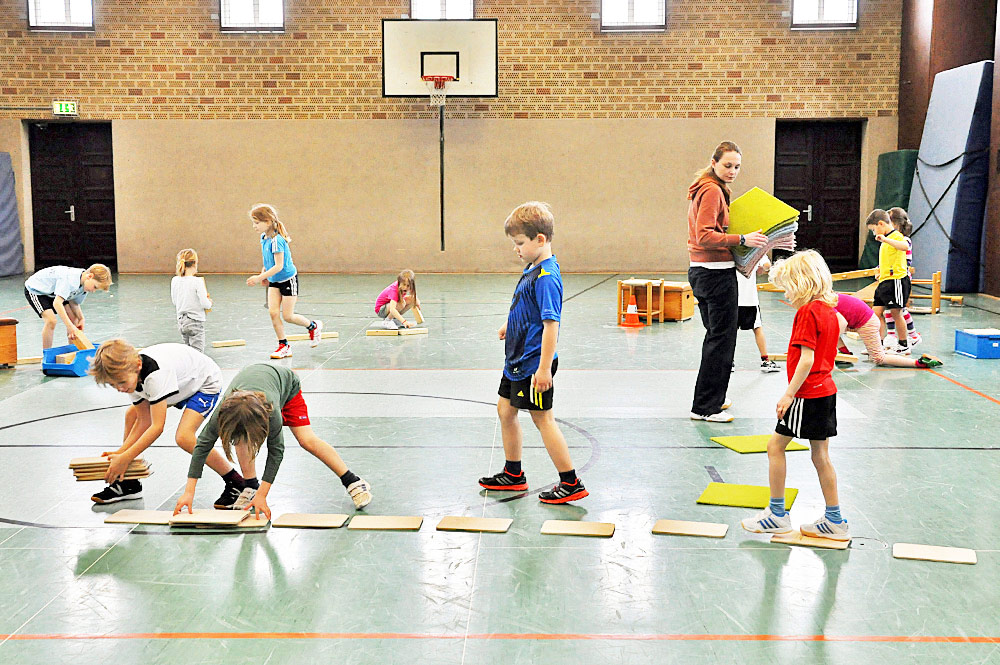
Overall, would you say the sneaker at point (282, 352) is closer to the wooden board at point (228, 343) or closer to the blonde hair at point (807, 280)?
the wooden board at point (228, 343)

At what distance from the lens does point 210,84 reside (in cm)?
1967

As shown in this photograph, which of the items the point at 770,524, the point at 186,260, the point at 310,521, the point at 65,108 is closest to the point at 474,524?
the point at 310,521

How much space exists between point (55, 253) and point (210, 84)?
16.8 ft

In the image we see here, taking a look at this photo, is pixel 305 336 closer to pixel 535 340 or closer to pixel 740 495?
pixel 535 340

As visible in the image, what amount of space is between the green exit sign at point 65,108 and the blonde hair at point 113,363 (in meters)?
17.4

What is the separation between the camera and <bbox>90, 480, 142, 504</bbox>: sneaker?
4938 millimetres

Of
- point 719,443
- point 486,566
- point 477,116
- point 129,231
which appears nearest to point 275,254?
point 719,443

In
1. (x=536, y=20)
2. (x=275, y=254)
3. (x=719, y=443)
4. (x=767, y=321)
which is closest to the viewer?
(x=719, y=443)

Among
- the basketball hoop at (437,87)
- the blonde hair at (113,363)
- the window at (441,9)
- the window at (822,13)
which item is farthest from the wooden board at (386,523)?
the window at (822,13)

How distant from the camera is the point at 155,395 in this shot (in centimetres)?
455

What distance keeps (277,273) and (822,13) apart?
14321 mm

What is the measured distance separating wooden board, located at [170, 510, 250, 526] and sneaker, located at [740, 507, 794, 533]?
243 cm

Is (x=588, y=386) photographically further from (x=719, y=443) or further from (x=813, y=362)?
(x=813, y=362)

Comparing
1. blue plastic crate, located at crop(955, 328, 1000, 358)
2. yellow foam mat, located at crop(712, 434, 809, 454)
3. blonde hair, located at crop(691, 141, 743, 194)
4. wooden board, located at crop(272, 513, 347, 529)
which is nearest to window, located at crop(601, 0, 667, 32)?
blue plastic crate, located at crop(955, 328, 1000, 358)
